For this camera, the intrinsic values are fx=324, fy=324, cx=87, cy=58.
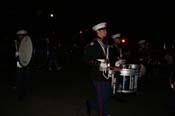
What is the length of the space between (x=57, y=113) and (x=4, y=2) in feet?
95.4

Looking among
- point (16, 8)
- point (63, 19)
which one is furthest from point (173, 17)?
point (16, 8)

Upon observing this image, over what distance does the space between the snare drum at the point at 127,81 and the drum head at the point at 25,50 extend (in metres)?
2.56

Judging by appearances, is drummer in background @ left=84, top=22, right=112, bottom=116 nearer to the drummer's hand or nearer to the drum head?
the drummer's hand

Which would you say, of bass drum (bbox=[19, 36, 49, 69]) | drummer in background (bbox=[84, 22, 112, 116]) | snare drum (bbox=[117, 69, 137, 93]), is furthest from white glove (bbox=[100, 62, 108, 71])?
bass drum (bbox=[19, 36, 49, 69])

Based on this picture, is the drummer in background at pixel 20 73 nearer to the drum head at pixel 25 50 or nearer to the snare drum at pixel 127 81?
the drum head at pixel 25 50

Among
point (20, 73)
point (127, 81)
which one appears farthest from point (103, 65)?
point (20, 73)

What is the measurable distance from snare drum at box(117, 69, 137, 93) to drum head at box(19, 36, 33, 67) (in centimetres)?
256

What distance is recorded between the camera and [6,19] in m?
32.8

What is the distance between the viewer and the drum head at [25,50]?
8709 millimetres

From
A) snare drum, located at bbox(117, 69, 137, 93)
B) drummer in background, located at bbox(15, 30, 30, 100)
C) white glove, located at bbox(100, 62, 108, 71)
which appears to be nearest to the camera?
white glove, located at bbox(100, 62, 108, 71)

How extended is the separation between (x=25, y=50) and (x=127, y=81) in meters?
2.94

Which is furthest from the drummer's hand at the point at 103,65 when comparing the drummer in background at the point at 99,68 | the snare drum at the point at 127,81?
the snare drum at the point at 127,81

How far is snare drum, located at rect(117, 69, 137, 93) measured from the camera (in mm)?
8945

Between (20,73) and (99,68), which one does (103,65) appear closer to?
(99,68)
